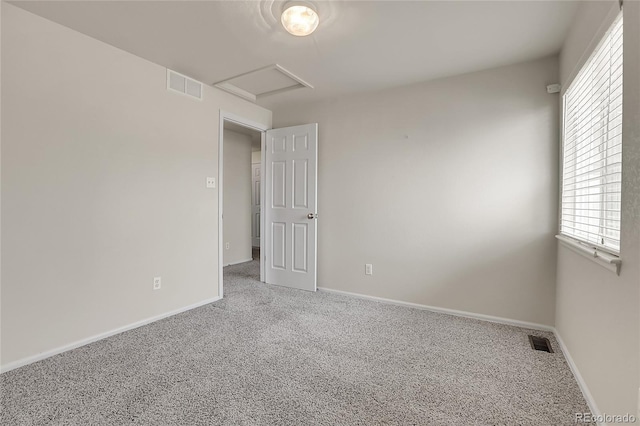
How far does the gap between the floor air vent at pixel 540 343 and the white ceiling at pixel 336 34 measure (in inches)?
94.1

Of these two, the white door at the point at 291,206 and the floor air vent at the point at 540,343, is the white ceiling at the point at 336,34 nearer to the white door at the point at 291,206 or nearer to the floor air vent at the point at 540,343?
the white door at the point at 291,206

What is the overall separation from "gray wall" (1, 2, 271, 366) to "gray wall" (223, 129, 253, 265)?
2144 mm

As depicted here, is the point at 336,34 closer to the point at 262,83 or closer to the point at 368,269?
the point at 262,83

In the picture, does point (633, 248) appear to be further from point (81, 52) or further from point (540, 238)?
point (81, 52)

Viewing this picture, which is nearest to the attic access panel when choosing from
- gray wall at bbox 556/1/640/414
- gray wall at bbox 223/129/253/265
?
gray wall at bbox 223/129/253/265

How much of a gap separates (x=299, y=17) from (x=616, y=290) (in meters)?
2.25

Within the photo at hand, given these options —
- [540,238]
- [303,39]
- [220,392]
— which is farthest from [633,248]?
[303,39]

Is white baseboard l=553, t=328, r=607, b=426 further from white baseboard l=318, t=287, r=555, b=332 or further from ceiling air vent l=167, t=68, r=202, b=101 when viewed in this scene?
ceiling air vent l=167, t=68, r=202, b=101

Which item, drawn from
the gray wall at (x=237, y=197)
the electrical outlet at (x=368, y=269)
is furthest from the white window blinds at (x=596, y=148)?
the gray wall at (x=237, y=197)

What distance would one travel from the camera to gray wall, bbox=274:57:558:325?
Answer: 252 centimetres

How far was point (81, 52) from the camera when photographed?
218 cm

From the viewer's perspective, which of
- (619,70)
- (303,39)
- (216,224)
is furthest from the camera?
(216,224)

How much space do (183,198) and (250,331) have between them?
4.92 ft

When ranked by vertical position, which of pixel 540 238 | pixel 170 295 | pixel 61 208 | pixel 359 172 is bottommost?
pixel 170 295
